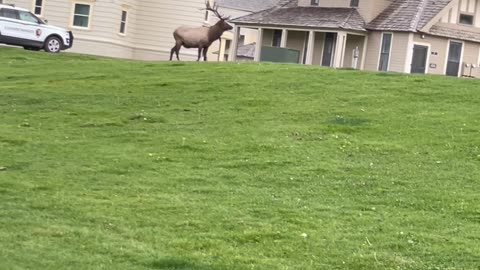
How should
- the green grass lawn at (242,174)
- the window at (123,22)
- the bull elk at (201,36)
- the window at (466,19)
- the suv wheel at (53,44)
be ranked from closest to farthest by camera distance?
the green grass lawn at (242,174), the bull elk at (201,36), the suv wheel at (53,44), the window at (466,19), the window at (123,22)

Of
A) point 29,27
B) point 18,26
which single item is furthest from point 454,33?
point 18,26

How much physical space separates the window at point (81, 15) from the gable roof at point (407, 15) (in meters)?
14.8

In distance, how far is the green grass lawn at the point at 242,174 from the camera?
8312mm

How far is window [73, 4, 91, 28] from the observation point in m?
45.3

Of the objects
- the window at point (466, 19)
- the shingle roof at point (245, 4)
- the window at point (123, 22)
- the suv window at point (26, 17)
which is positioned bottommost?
the suv window at point (26, 17)

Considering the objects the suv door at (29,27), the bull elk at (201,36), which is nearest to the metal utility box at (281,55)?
the bull elk at (201,36)

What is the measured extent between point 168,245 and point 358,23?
3500cm

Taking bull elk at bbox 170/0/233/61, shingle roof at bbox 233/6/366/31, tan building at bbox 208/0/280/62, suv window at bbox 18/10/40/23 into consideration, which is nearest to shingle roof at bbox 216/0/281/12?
tan building at bbox 208/0/280/62

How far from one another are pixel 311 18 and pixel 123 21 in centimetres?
1079

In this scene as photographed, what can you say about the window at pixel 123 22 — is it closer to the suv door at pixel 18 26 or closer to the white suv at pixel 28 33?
the white suv at pixel 28 33

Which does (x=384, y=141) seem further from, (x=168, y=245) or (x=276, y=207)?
(x=168, y=245)

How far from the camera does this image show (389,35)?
4156cm

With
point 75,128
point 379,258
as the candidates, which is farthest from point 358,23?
point 379,258

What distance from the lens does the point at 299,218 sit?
30.9ft
